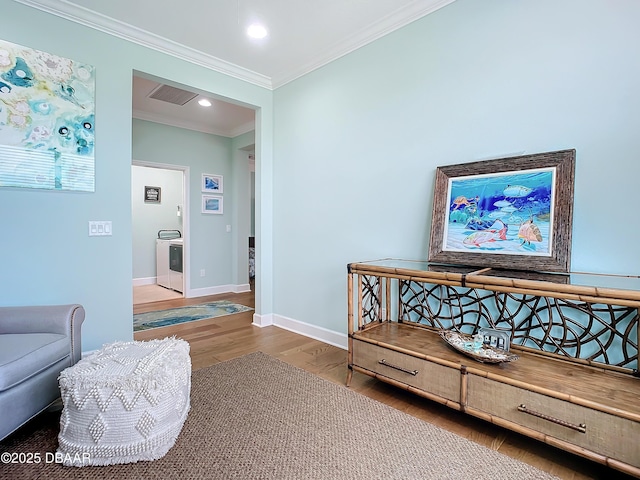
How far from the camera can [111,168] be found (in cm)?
267

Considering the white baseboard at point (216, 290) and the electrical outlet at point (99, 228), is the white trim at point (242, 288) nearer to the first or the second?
the white baseboard at point (216, 290)

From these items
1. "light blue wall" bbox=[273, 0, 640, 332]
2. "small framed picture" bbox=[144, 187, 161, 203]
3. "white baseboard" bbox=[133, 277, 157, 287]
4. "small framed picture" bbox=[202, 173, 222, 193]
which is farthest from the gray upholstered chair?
"small framed picture" bbox=[144, 187, 161, 203]

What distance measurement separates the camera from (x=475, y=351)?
1.82 m

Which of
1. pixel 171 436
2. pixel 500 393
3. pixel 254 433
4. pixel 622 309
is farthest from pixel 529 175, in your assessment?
pixel 171 436

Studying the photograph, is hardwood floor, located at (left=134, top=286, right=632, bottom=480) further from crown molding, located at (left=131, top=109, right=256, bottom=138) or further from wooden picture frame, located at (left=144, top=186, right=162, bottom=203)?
crown molding, located at (left=131, top=109, right=256, bottom=138)

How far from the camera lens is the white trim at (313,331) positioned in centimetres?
301

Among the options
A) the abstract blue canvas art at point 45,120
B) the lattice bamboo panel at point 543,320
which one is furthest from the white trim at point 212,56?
the lattice bamboo panel at point 543,320

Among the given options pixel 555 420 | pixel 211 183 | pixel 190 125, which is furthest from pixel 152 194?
pixel 555 420

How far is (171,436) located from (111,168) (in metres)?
2.09

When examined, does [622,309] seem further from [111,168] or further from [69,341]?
[111,168]

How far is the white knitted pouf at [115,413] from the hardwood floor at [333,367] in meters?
1.06

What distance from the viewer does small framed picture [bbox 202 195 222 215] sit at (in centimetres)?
530

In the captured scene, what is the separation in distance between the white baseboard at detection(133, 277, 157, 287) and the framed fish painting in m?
5.80

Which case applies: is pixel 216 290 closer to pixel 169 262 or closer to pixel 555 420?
pixel 169 262
